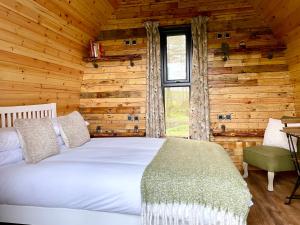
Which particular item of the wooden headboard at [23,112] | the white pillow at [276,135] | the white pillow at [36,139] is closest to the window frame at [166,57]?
the white pillow at [276,135]

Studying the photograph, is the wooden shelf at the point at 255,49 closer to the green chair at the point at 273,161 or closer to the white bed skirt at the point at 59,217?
the green chair at the point at 273,161

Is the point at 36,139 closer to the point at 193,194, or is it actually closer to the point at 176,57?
the point at 193,194

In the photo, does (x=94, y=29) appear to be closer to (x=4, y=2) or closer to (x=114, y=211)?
(x=4, y=2)

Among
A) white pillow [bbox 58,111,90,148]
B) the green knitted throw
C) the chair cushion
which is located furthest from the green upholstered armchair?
white pillow [bbox 58,111,90,148]

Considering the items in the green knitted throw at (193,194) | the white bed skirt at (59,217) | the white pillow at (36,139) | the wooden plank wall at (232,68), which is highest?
the wooden plank wall at (232,68)

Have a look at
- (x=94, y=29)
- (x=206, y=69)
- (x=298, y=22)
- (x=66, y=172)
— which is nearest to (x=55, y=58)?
(x=94, y=29)

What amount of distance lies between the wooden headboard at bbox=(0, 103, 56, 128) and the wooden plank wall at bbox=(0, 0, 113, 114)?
0.09 meters

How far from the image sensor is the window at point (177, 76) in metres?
4.32

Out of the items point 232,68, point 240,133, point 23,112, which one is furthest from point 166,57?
point 23,112

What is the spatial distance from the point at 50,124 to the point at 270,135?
2.93m

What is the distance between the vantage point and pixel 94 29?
4121 mm

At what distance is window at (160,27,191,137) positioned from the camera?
14.2ft

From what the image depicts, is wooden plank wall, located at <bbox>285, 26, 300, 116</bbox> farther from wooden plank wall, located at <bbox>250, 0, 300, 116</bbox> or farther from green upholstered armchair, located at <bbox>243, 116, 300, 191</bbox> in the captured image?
green upholstered armchair, located at <bbox>243, 116, 300, 191</bbox>

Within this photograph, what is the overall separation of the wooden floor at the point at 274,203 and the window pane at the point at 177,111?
137cm
